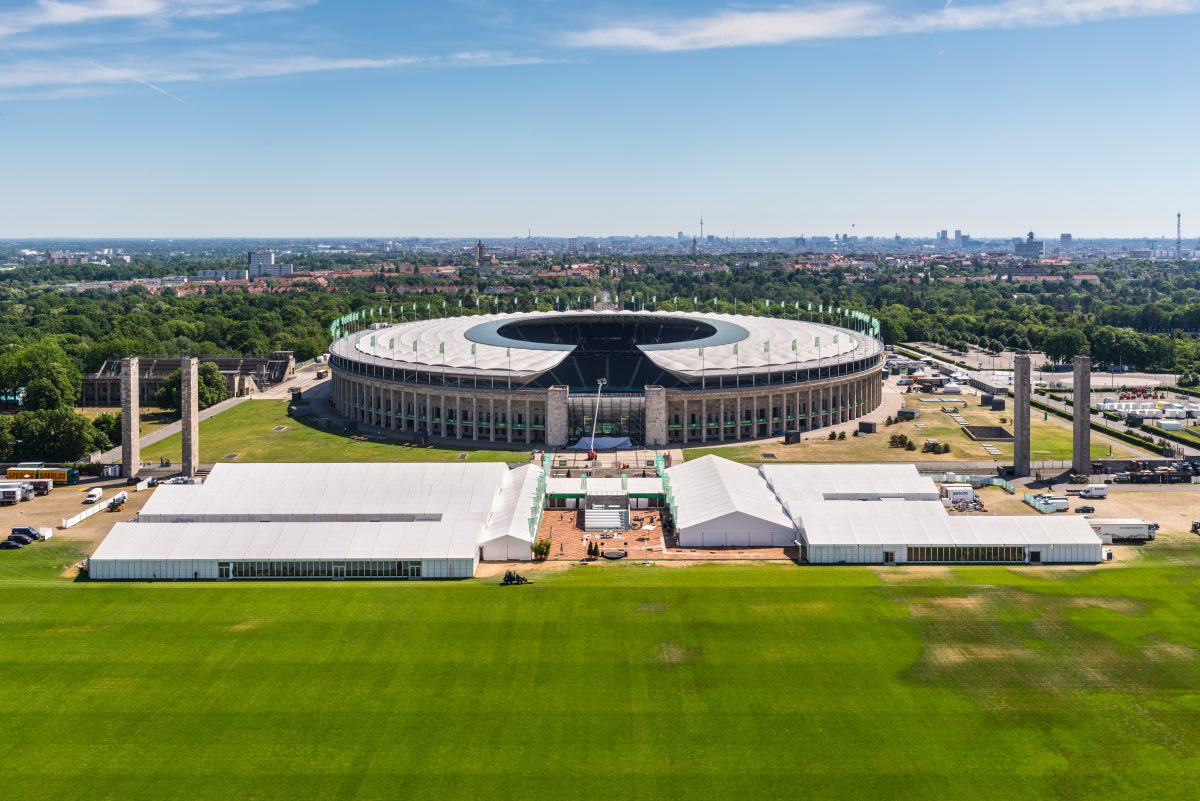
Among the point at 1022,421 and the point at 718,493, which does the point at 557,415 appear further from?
the point at 1022,421

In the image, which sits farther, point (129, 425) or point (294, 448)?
point (294, 448)

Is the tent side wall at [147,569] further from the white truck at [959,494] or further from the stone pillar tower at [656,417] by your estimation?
the white truck at [959,494]

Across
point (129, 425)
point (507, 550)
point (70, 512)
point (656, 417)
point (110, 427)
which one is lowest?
point (507, 550)

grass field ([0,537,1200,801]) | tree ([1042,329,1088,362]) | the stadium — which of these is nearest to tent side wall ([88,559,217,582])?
grass field ([0,537,1200,801])

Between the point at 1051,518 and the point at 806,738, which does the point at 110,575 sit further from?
the point at 1051,518

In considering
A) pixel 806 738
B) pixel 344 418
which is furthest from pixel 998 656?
pixel 344 418

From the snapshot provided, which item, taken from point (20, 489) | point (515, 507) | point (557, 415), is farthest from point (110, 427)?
point (515, 507)
